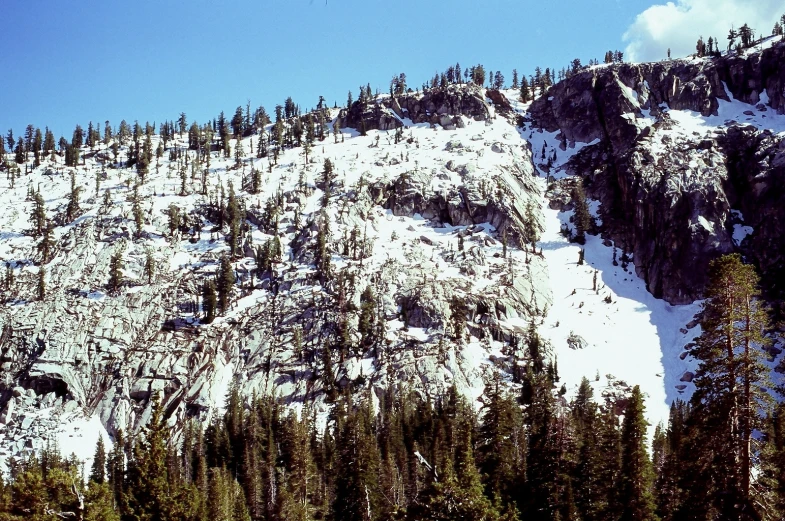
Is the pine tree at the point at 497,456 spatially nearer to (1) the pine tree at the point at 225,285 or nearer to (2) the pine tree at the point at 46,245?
(1) the pine tree at the point at 225,285

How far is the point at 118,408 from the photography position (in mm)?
98312

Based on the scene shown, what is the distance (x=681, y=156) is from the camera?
154 meters

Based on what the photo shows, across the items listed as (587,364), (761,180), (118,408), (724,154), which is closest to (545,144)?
(724,154)

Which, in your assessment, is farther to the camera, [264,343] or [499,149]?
[499,149]

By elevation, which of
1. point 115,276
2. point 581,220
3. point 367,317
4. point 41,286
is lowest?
point 367,317

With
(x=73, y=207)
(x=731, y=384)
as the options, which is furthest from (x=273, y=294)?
(x=731, y=384)

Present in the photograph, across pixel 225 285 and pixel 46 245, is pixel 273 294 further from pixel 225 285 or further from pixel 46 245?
pixel 46 245

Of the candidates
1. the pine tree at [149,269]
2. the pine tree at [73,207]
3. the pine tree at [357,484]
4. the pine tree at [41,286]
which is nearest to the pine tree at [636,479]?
the pine tree at [357,484]

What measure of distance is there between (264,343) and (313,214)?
4894cm

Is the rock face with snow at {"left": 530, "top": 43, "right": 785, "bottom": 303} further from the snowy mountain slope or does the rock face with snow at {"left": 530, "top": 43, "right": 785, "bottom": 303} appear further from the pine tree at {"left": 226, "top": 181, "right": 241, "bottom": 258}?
the pine tree at {"left": 226, "top": 181, "right": 241, "bottom": 258}

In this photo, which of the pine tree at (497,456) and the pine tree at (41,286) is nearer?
the pine tree at (497,456)

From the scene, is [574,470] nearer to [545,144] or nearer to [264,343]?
[264,343]

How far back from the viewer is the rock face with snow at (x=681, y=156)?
13462 cm

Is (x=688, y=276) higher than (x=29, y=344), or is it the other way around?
(x=688, y=276)
